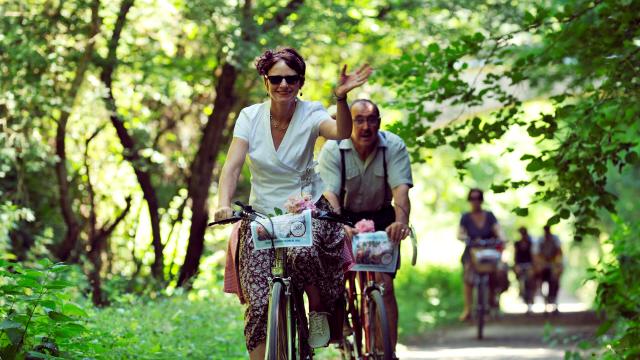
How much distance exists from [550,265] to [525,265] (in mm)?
475

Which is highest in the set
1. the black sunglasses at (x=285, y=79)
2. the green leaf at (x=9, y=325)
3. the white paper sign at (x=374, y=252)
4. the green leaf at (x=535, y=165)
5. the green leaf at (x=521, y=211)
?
the black sunglasses at (x=285, y=79)

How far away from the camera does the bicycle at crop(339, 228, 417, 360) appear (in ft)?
25.2

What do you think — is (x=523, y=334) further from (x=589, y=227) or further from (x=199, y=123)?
(x=589, y=227)

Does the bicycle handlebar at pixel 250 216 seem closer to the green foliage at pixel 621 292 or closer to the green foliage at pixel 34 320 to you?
the green foliage at pixel 34 320

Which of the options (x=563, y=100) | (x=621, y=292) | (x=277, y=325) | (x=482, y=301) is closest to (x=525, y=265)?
(x=482, y=301)

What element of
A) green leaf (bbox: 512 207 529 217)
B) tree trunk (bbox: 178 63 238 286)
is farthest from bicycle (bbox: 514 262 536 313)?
green leaf (bbox: 512 207 529 217)

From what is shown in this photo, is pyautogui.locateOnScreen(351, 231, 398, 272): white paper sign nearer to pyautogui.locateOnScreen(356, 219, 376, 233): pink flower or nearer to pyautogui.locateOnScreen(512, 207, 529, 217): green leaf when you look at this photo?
pyautogui.locateOnScreen(356, 219, 376, 233): pink flower

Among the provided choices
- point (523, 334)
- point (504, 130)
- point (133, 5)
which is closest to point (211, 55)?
point (133, 5)

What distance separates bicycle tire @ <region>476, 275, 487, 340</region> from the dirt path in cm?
15

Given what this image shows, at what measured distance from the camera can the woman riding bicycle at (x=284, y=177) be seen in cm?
659

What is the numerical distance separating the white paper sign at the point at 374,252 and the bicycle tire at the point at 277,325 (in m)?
1.68

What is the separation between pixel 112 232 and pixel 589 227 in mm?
9005

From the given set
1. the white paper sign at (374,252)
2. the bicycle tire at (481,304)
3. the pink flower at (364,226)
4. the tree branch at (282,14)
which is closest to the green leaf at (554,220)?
the white paper sign at (374,252)

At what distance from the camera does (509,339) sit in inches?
658
